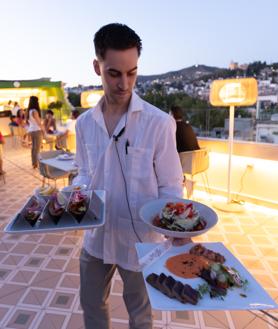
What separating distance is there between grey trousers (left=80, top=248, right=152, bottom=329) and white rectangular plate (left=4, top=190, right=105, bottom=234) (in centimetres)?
29

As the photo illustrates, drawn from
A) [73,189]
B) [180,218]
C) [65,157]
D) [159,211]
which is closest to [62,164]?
[65,157]

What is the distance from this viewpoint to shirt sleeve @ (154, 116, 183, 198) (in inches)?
43.3

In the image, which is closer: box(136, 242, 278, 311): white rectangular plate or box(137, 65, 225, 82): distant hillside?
box(136, 242, 278, 311): white rectangular plate

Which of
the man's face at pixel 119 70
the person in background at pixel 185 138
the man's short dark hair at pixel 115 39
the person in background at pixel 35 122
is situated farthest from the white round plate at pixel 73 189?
the person in background at pixel 35 122

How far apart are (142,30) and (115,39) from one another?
100 centimetres

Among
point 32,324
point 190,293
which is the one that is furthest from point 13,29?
point 190,293

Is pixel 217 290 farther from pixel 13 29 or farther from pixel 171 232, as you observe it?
pixel 13 29

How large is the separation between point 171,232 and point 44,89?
13.8m

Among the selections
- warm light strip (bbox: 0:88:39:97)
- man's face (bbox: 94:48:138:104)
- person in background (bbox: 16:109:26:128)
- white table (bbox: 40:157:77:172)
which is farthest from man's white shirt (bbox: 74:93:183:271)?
warm light strip (bbox: 0:88:39:97)

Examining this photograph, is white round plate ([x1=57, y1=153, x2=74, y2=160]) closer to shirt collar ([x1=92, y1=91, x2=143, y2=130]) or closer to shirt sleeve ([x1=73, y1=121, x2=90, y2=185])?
shirt sleeve ([x1=73, y1=121, x2=90, y2=185])

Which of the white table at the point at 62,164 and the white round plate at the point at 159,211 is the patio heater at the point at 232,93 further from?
the white round plate at the point at 159,211

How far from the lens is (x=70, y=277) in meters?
2.40

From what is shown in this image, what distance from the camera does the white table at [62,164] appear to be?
3.31 metres

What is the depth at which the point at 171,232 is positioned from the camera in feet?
2.84
